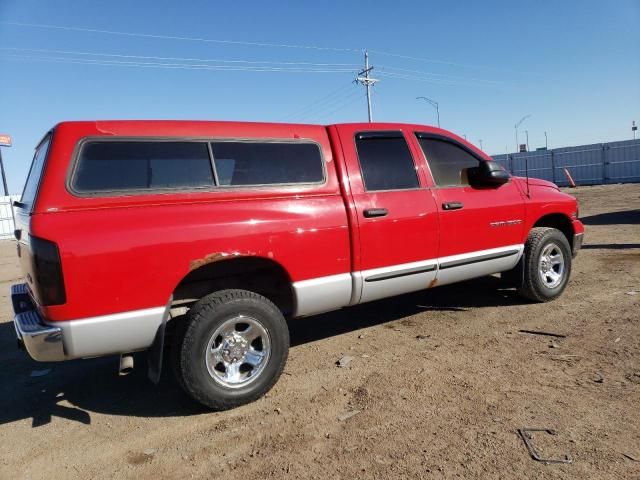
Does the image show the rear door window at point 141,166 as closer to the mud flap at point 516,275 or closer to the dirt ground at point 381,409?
the dirt ground at point 381,409

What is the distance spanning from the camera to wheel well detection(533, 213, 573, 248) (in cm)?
529

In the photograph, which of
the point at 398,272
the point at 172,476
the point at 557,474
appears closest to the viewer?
the point at 557,474

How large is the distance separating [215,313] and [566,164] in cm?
3058

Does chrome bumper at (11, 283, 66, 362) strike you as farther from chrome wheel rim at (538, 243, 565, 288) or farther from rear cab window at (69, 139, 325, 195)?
chrome wheel rim at (538, 243, 565, 288)

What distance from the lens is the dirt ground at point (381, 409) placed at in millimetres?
2492

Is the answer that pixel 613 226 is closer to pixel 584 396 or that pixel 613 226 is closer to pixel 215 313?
pixel 584 396

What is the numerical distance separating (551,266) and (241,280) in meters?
3.63

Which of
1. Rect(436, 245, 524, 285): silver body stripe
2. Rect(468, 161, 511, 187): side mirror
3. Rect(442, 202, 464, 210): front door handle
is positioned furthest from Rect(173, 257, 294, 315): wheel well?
Rect(468, 161, 511, 187): side mirror

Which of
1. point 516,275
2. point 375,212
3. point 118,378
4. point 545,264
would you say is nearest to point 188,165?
point 375,212

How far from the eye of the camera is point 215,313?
A: 3080mm

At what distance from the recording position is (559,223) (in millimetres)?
5410

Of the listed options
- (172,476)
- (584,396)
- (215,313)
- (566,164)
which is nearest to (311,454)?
(172,476)

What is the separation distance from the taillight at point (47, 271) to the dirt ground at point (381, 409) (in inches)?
40.3

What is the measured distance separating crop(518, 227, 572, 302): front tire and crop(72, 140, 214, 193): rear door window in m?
3.57
